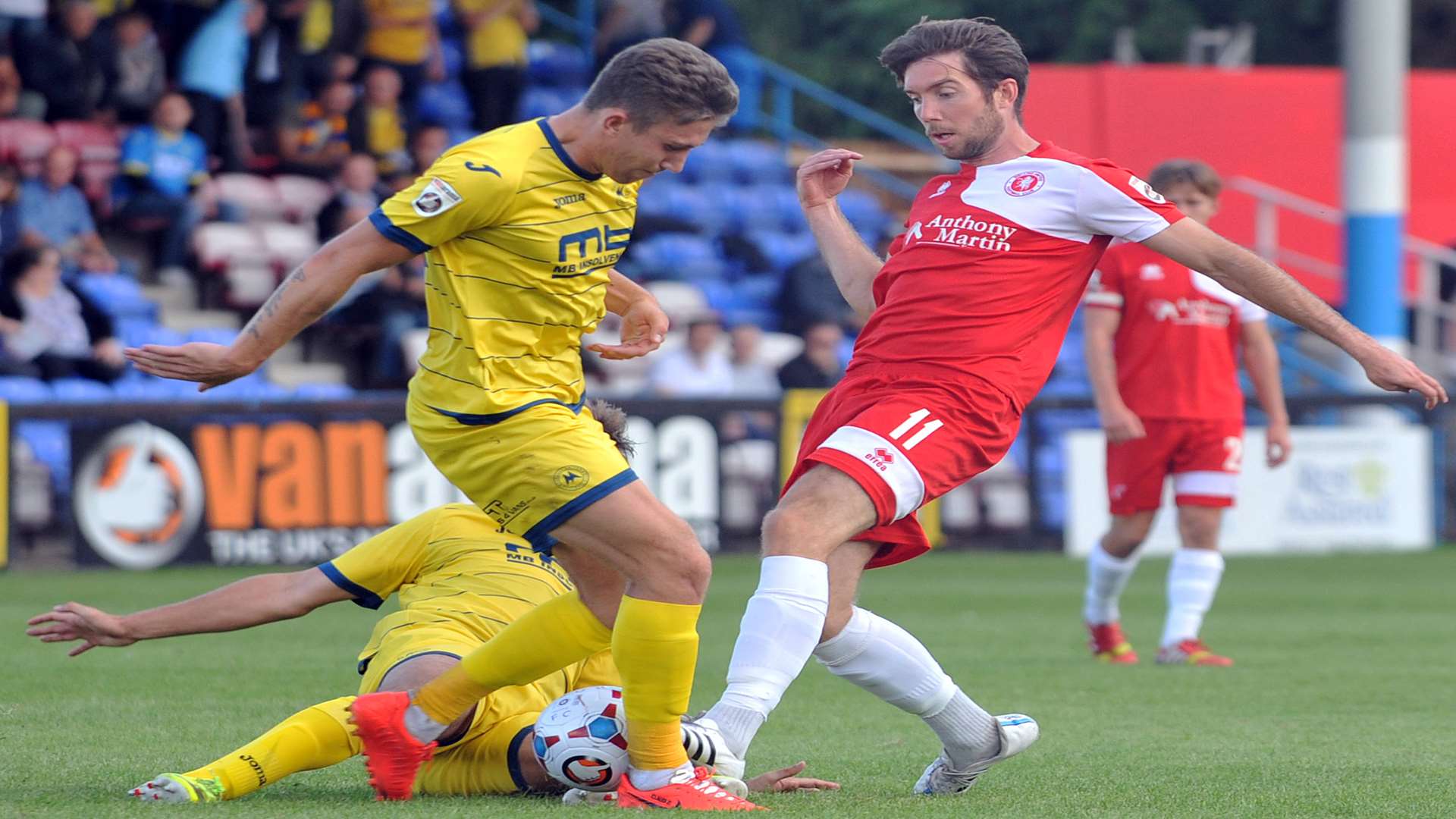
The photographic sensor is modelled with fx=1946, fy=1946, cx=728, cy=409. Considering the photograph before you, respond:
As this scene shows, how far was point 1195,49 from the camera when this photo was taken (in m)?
22.6

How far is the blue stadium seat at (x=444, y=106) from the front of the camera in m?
17.0

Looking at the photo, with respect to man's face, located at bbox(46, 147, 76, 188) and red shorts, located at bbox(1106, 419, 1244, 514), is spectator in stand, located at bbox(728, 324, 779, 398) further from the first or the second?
red shorts, located at bbox(1106, 419, 1244, 514)

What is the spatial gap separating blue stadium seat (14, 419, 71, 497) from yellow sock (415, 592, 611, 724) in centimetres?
807

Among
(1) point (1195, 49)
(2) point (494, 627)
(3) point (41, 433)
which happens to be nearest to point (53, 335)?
(3) point (41, 433)

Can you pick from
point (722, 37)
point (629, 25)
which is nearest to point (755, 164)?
point (722, 37)

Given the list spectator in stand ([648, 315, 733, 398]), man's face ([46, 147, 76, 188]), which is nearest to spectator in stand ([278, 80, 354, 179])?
man's face ([46, 147, 76, 188])

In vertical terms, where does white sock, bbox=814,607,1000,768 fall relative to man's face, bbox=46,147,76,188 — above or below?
below

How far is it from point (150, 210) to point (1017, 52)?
422 inches

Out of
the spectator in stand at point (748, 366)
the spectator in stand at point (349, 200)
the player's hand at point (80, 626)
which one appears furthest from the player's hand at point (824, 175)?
the spectator in stand at point (349, 200)

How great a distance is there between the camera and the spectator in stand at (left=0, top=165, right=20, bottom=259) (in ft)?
44.3

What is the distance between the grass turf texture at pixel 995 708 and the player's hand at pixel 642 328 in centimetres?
121

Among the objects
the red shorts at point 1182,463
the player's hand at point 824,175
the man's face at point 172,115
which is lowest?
the red shorts at point 1182,463

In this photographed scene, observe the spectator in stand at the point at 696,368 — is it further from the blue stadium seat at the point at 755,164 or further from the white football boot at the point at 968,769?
the white football boot at the point at 968,769

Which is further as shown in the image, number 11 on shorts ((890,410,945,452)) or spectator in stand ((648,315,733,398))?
spectator in stand ((648,315,733,398))
